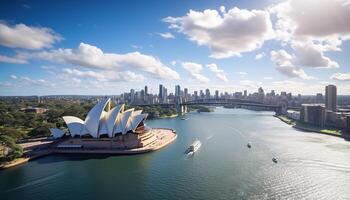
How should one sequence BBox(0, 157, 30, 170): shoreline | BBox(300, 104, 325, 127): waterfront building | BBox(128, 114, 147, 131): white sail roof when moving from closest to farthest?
BBox(0, 157, 30, 170): shoreline < BBox(128, 114, 147, 131): white sail roof < BBox(300, 104, 325, 127): waterfront building

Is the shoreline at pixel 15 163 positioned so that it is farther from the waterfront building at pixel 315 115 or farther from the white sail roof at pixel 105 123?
the waterfront building at pixel 315 115

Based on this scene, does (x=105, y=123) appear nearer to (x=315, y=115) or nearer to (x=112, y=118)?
(x=112, y=118)

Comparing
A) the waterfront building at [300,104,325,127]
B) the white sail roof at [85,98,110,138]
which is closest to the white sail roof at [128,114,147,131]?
the white sail roof at [85,98,110,138]

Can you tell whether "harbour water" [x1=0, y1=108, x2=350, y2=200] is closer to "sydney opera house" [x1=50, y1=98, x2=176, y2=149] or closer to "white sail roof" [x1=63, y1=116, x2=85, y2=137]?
"sydney opera house" [x1=50, y1=98, x2=176, y2=149]

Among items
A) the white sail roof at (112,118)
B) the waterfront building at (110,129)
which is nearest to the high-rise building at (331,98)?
the waterfront building at (110,129)

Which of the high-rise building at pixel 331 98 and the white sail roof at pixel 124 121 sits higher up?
the high-rise building at pixel 331 98

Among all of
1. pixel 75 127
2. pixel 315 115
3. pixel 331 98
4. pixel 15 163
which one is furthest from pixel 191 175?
pixel 331 98
